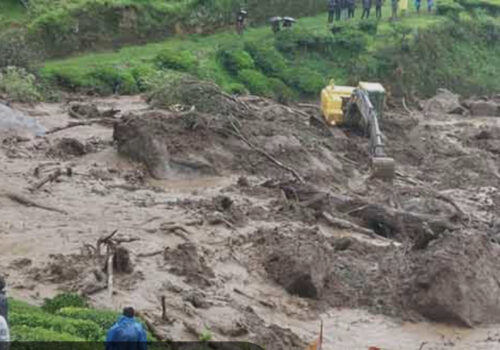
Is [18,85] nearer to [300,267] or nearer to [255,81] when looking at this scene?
[255,81]

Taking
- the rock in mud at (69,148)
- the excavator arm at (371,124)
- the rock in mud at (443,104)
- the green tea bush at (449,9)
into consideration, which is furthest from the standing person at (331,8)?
the rock in mud at (69,148)

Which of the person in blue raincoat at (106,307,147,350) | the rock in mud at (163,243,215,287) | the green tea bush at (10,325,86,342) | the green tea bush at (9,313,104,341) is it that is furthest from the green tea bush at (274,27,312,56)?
the person in blue raincoat at (106,307,147,350)

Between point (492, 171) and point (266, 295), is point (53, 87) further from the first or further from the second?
point (266, 295)

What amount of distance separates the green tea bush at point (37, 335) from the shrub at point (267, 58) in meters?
32.5

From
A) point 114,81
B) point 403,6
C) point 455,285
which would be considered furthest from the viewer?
point 403,6

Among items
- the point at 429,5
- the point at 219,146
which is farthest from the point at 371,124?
the point at 429,5

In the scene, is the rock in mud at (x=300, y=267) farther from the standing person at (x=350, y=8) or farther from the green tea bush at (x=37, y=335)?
the standing person at (x=350, y=8)

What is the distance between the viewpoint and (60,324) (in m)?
14.1

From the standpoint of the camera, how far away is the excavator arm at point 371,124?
100 feet

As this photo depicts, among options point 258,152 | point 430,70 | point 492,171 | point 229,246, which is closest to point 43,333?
point 229,246

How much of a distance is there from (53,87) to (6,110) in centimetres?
814

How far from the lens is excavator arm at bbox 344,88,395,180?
30.6 m

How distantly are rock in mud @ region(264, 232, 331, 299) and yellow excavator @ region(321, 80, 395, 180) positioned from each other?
9.77m

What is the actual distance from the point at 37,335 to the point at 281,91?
30980mm
